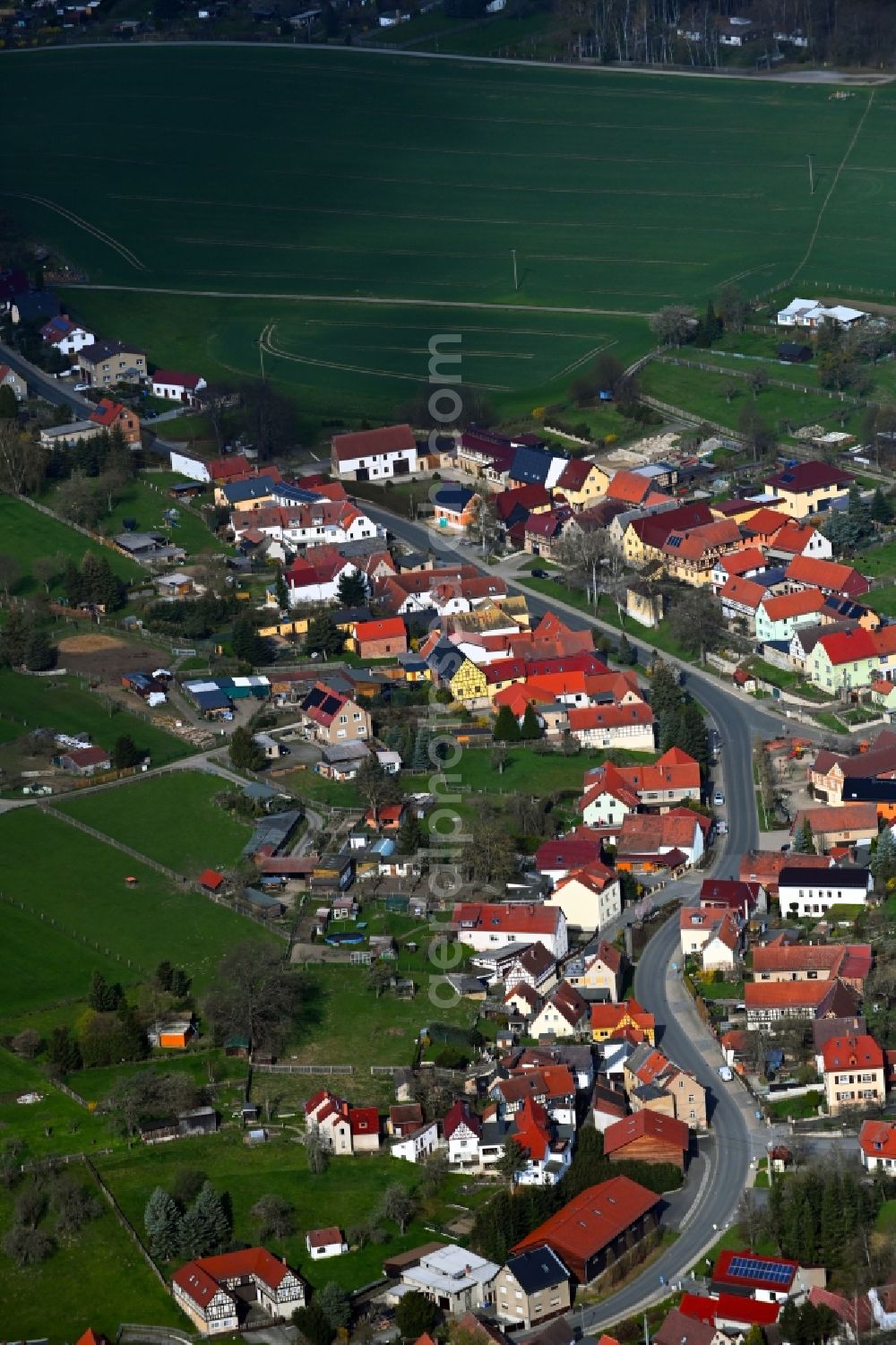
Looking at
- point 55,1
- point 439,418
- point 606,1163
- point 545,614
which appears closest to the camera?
point 606,1163

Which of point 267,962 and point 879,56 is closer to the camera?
point 267,962

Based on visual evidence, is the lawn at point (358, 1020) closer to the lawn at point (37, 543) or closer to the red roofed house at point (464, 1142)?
the red roofed house at point (464, 1142)

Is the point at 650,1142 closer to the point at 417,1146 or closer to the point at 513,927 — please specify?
the point at 417,1146

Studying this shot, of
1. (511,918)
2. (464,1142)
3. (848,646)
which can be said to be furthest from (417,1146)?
(848,646)

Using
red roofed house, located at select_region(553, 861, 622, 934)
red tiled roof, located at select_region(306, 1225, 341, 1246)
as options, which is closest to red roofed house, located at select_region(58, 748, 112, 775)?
red roofed house, located at select_region(553, 861, 622, 934)

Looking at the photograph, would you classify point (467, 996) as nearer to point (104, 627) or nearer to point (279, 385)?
point (104, 627)

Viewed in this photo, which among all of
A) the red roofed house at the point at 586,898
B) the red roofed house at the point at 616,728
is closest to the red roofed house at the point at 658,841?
the red roofed house at the point at 586,898

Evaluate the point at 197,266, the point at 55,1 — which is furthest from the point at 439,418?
the point at 55,1
